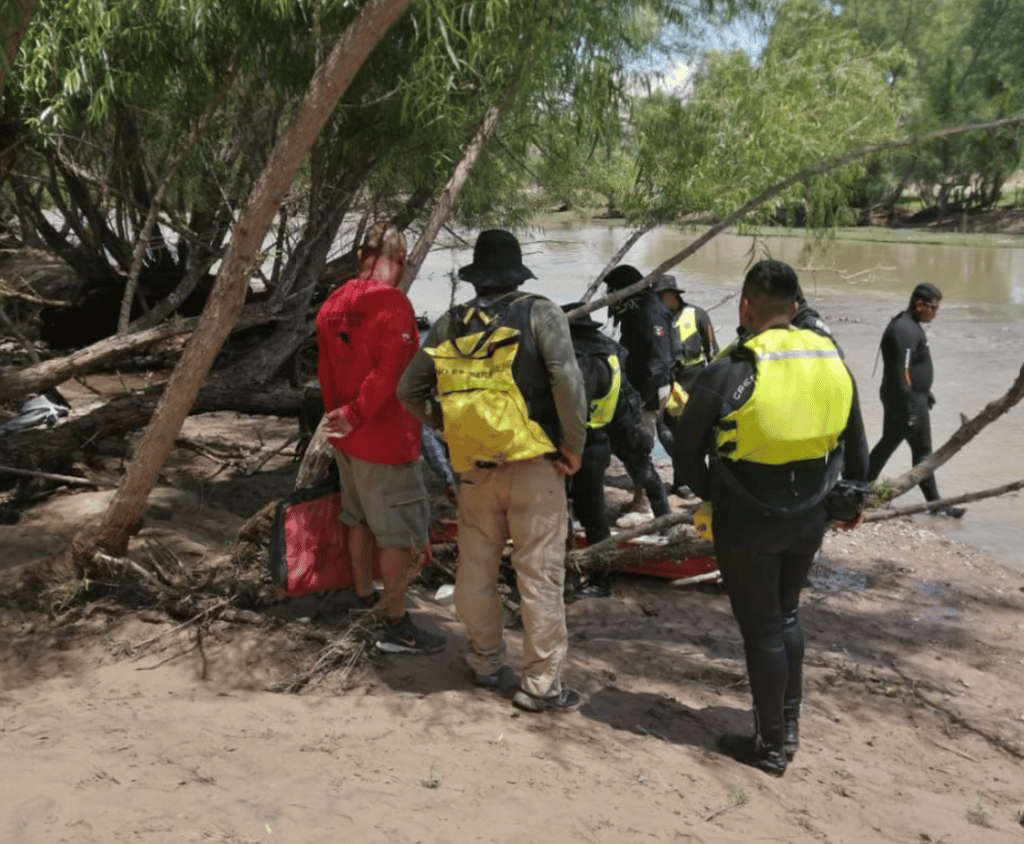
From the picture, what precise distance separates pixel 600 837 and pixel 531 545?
44.2 inches

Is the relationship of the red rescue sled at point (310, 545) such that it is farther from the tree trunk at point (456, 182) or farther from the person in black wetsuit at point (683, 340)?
the person in black wetsuit at point (683, 340)

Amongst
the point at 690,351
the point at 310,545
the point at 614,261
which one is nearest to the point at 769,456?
the point at 310,545

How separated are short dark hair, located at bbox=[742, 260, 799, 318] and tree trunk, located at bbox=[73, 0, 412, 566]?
1588 millimetres

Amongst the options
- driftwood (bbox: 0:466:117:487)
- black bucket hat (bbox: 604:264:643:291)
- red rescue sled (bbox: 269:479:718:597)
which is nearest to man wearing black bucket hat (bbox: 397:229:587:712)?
red rescue sled (bbox: 269:479:718:597)

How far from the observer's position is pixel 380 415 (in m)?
4.37

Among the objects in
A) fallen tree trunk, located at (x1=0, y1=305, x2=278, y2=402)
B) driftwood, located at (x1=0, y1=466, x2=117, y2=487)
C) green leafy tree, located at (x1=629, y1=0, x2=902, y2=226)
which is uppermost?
green leafy tree, located at (x1=629, y1=0, x2=902, y2=226)

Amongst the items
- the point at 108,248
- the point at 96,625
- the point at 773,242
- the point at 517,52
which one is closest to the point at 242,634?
the point at 96,625

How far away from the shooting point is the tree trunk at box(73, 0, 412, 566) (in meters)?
4.14

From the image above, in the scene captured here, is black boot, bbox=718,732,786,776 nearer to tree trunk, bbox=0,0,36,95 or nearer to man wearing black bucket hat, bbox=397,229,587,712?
man wearing black bucket hat, bbox=397,229,587,712

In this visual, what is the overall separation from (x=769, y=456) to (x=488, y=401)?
0.97 m

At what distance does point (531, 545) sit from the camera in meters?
4.06

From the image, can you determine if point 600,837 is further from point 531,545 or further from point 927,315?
point 927,315

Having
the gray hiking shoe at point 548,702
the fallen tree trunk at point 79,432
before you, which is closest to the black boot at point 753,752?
the gray hiking shoe at point 548,702

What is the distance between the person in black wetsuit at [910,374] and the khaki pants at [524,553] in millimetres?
4370
